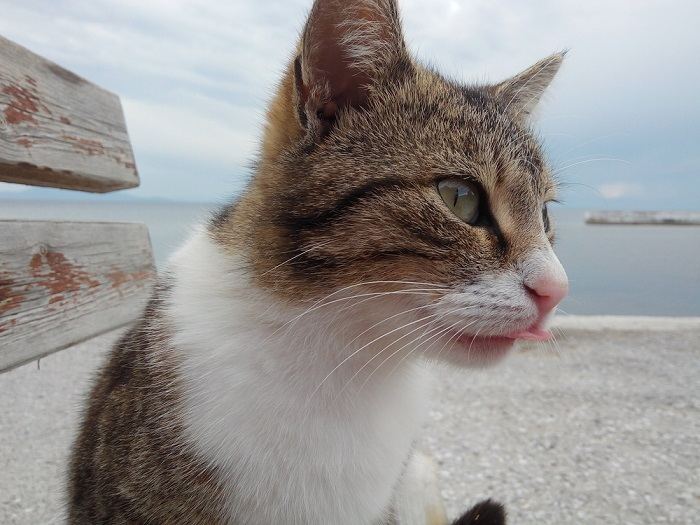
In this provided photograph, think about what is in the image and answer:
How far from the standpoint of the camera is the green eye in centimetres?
123

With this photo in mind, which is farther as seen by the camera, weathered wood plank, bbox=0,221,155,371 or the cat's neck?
weathered wood plank, bbox=0,221,155,371

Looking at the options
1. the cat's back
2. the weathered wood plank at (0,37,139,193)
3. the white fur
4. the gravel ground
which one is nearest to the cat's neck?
the white fur

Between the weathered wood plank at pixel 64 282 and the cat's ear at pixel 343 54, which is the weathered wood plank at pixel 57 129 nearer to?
the weathered wood plank at pixel 64 282

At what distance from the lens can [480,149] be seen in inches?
50.5

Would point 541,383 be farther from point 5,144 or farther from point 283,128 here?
point 5,144

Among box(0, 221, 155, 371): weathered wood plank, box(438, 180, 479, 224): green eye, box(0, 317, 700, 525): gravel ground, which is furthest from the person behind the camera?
box(0, 317, 700, 525): gravel ground

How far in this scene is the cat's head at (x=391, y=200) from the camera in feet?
3.75

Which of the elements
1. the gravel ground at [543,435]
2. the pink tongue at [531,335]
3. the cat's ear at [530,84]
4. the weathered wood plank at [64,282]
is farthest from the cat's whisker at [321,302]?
the cat's ear at [530,84]

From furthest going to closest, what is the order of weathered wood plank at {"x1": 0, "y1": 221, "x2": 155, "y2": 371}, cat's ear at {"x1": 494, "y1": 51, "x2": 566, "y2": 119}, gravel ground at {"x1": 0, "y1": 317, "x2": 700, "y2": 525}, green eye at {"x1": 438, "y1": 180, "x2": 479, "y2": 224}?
gravel ground at {"x1": 0, "y1": 317, "x2": 700, "y2": 525}
cat's ear at {"x1": 494, "y1": 51, "x2": 566, "y2": 119}
weathered wood plank at {"x1": 0, "y1": 221, "x2": 155, "y2": 371}
green eye at {"x1": 438, "y1": 180, "x2": 479, "y2": 224}

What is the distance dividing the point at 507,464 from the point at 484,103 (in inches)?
78.3

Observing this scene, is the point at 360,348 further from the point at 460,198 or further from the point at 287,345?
the point at 460,198

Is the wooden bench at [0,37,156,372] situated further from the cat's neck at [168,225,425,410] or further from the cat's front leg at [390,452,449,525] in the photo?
the cat's front leg at [390,452,449,525]

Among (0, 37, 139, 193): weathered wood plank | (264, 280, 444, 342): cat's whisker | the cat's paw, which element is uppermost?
(0, 37, 139, 193): weathered wood plank

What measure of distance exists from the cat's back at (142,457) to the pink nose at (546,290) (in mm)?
852
